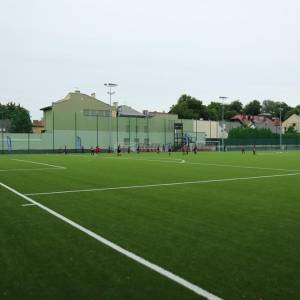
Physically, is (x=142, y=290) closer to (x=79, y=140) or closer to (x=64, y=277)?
(x=64, y=277)

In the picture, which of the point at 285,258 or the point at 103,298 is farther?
the point at 285,258

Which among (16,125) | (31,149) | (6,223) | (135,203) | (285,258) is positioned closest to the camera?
(285,258)

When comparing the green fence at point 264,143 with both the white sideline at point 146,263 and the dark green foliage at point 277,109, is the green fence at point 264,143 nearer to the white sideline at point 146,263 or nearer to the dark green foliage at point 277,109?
the dark green foliage at point 277,109

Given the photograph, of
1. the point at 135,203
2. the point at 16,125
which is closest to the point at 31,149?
the point at 16,125

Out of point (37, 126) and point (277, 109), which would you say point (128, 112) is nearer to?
point (37, 126)

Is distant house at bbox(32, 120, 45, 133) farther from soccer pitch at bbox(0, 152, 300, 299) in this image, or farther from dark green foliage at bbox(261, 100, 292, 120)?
soccer pitch at bbox(0, 152, 300, 299)

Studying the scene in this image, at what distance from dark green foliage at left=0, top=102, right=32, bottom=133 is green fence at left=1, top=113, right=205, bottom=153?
23.6 meters

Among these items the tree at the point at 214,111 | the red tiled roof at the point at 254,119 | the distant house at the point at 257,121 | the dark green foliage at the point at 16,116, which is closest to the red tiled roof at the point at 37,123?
the dark green foliage at the point at 16,116

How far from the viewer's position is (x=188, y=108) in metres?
137

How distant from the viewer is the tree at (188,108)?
13250 centimetres

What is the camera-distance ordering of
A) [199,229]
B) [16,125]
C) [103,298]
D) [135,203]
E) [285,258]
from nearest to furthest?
[103,298] < [285,258] < [199,229] < [135,203] < [16,125]

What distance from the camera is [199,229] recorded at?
8.70 metres

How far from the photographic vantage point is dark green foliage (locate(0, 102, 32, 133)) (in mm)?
103719

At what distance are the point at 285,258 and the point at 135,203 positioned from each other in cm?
614
